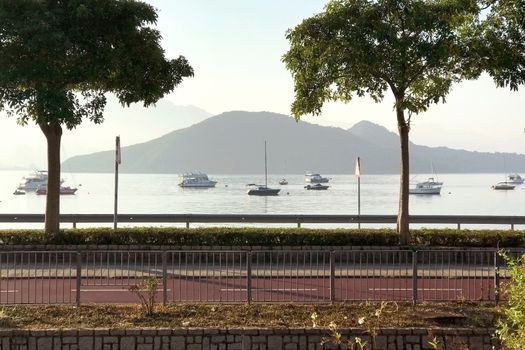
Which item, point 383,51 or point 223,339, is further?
point 383,51

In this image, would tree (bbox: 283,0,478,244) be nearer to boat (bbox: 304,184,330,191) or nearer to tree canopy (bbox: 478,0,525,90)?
tree canopy (bbox: 478,0,525,90)

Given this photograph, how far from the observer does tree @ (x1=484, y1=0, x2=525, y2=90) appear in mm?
18875

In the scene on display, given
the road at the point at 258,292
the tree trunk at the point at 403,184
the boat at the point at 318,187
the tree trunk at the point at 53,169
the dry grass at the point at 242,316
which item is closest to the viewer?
the dry grass at the point at 242,316

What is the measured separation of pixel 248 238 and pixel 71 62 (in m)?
6.89

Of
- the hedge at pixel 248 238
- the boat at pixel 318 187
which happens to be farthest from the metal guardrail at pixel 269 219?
the boat at pixel 318 187

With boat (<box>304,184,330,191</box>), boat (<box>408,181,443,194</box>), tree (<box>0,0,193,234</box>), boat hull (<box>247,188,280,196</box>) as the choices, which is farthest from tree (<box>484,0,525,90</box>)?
boat (<box>304,184,330,191</box>)

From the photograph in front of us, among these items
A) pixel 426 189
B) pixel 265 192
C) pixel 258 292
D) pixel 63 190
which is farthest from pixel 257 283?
pixel 63 190

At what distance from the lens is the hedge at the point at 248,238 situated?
1920cm

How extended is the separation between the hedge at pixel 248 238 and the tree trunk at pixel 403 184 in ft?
0.83

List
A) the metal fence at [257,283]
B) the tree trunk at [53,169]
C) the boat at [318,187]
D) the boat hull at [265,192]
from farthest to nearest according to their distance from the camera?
1. the boat at [318,187]
2. the boat hull at [265,192]
3. the tree trunk at [53,169]
4. the metal fence at [257,283]

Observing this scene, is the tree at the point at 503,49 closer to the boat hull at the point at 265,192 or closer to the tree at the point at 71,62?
the tree at the point at 71,62

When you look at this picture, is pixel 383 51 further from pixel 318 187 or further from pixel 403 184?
pixel 318 187

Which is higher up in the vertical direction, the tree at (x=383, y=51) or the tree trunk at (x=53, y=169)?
the tree at (x=383, y=51)

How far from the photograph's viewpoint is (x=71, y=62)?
1912 cm
